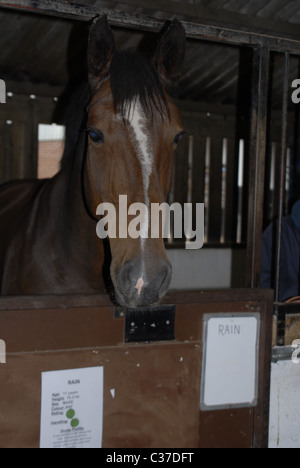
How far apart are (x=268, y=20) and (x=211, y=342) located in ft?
10.4

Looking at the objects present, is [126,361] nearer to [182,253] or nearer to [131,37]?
[131,37]

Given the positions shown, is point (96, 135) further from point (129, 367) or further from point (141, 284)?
point (129, 367)

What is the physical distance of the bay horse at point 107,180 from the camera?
4.07ft

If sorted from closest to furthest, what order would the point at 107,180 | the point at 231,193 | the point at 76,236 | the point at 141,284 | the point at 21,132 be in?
1. the point at 141,284
2. the point at 107,180
3. the point at 76,236
4. the point at 21,132
5. the point at 231,193

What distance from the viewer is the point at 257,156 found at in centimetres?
151

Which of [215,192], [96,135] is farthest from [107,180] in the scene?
[215,192]

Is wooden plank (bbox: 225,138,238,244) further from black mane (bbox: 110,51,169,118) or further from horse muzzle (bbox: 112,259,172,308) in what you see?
horse muzzle (bbox: 112,259,172,308)

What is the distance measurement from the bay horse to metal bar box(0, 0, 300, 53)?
0.05 meters

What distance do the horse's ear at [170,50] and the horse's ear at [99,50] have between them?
18cm

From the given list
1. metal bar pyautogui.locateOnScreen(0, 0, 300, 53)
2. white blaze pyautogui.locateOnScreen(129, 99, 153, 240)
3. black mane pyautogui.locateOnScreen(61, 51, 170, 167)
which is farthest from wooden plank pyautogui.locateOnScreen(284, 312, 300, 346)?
metal bar pyautogui.locateOnScreen(0, 0, 300, 53)

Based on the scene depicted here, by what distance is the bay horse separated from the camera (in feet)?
4.07

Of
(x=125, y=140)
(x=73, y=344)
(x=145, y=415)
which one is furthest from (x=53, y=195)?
(x=145, y=415)

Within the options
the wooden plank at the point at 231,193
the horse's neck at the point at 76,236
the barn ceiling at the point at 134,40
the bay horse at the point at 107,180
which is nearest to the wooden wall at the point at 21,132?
the barn ceiling at the point at 134,40

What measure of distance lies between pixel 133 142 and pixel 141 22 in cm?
40
